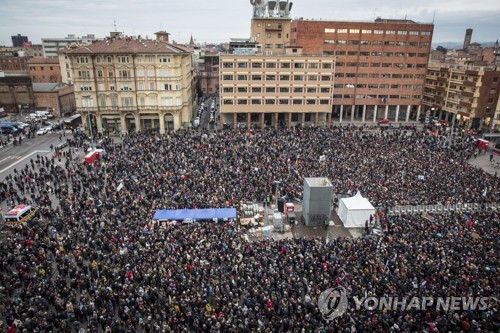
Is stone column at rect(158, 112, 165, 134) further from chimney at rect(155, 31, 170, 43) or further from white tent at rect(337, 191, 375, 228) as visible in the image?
white tent at rect(337, 191, 375, 228)

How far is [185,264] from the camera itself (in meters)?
20.9

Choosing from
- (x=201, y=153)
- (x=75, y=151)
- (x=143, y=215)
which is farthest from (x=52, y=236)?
(x=75, y=151)

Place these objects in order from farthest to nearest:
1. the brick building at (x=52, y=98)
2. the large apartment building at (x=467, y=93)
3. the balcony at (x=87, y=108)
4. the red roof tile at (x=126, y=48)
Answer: the brick building at (x=52, y=98) → the large apartment building at (x=467, y=93) → the balcony at (x=87, y=108) → the red roof tile at (x=126, y=48)

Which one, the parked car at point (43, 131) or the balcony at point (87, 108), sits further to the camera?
the parked car at point (43, 131)

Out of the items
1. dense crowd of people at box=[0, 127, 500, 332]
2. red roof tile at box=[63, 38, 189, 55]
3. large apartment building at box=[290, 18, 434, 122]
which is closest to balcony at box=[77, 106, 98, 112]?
red roof tile at box=[63, 38, 189, 55]

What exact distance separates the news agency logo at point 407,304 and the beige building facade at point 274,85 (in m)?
44.9

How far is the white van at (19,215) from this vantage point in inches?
1032

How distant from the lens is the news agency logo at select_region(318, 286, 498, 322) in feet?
58.1

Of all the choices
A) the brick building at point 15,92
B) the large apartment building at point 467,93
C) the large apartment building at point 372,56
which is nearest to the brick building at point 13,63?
the brick building at point 15,92

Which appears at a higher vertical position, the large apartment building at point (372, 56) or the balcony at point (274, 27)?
the balcony at point (274, 27)

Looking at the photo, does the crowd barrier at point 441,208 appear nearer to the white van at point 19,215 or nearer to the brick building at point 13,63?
the white van at point 19,215

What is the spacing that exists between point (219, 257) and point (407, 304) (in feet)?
36.3

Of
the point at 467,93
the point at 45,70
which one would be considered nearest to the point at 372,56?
the point at 467,93

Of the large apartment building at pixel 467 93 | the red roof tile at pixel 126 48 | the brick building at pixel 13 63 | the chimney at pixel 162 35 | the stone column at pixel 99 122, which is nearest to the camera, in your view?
the red roof tile at pixel 126 48
